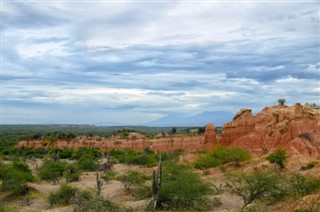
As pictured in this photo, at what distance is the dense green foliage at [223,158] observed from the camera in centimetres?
5284

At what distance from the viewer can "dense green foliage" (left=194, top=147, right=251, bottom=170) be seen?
173 ft

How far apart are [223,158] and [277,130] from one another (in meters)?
9.76

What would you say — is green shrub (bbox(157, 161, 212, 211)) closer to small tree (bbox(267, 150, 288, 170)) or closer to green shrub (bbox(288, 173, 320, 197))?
green shrub (bbox(288, 173, 320, 197))

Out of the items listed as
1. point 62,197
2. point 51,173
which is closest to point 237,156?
point 62,197

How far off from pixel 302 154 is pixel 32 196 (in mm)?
28977

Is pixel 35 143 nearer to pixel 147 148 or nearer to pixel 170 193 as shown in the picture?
pixel 147 148

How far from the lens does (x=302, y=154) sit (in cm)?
5231

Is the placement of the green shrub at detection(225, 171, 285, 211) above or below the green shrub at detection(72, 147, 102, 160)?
above

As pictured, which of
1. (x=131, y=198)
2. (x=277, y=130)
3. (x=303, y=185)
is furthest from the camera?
(x=277, y=130)

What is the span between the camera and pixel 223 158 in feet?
181

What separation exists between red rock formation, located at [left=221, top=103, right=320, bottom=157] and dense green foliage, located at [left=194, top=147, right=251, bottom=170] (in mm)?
5470

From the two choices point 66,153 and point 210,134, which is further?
point 66,153

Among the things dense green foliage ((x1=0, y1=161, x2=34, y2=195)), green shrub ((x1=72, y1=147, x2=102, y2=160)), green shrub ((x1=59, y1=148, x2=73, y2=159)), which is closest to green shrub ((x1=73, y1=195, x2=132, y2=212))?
dense green foliage ((x1=0, y1=161, x2=34, y2=195))

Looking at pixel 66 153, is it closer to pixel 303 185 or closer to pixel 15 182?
pixel 15 182
